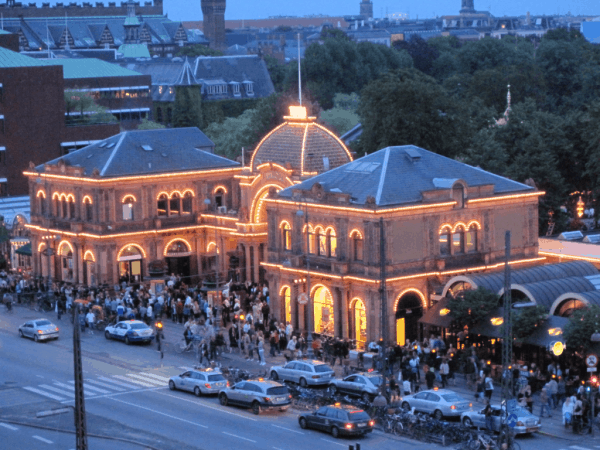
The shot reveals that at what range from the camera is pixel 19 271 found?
100m

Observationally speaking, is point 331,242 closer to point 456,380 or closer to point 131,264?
point 456,380

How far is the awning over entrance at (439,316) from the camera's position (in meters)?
66.2

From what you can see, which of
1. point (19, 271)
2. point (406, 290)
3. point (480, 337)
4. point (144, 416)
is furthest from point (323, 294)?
point (19, 271)

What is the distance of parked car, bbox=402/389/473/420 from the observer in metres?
53.2

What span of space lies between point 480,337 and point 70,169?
4043 cm

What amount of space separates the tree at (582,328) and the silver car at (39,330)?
107 ft

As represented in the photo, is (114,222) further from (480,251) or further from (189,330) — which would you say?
(480,251)

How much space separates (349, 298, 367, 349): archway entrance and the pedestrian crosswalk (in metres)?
12.0

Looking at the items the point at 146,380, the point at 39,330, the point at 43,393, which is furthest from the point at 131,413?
the point at 39,330

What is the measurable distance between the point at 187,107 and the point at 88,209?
90979mm

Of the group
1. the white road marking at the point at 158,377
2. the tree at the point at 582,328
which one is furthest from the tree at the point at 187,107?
the tree at the point at 582,328

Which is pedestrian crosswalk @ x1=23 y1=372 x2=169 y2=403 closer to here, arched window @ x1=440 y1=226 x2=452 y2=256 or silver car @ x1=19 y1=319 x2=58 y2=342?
silver car @ x1=19 y1=319 x2=58 y2=342

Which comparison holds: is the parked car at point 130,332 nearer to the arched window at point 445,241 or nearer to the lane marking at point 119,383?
the lane marking at point 119,383

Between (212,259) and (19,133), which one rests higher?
(19,133)
